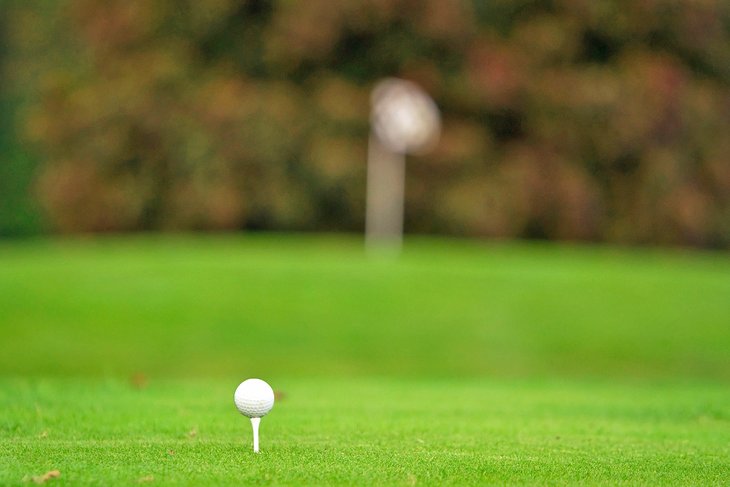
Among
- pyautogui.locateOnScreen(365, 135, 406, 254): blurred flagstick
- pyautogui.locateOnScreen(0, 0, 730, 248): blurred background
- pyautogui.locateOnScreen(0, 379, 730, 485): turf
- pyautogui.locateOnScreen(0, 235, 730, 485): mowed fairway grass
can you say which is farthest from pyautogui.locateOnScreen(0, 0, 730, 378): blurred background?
pyautogui.locateOnScreen(0, 379, 730, 485): turf

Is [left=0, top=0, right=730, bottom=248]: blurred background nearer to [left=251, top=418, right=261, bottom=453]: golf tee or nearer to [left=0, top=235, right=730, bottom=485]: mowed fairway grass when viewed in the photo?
[left=0, top=235, right=730, bottom=485]: mowed fairway grass

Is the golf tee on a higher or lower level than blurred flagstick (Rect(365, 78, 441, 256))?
lower

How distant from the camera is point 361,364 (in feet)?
43.8

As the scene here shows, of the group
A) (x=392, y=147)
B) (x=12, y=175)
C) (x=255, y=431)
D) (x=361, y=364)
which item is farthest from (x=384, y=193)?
(x=12, y=175)

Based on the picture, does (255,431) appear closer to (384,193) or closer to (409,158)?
(384,193)

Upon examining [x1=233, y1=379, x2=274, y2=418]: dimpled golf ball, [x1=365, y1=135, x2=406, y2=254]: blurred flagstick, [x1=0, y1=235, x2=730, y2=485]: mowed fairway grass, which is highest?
[x1=365, y1=135, x2=406, y2=254]: blurred flagstick

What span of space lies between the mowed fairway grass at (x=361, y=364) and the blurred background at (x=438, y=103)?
2168 mm

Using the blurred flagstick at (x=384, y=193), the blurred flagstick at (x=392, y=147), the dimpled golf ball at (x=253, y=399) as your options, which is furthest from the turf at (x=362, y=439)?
the blurred flagstick at (x=384, y=193)

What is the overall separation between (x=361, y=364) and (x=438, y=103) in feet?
33.8

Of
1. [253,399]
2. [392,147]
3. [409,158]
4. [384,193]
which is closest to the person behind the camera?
[253,399]

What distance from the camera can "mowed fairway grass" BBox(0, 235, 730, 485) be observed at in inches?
197

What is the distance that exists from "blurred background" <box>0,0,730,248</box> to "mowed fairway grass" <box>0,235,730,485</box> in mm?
2168

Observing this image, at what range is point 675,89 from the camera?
72.8ft

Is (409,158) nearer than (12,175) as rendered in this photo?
Yes
